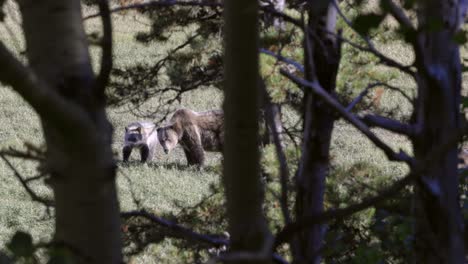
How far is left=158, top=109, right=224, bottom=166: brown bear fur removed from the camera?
949 cm

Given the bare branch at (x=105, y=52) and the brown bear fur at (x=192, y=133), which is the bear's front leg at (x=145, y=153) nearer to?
the brown bear fur at (x=192, y=133)

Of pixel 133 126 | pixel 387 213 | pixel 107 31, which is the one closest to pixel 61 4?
pixel 107 31

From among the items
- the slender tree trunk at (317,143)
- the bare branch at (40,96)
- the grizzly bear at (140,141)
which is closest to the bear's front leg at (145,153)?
the grizzly bear at (140,141)

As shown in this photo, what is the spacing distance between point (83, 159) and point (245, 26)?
368 millimetres

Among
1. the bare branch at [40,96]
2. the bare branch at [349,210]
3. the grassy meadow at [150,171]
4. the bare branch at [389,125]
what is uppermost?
the grassy meadow at [150,171]

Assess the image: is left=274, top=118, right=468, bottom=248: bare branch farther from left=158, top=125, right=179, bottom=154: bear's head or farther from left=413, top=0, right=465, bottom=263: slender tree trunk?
left=158, top=125, right=179, bottom=154: bear's head

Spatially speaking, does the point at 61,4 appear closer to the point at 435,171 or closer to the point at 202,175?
the point at 435,171

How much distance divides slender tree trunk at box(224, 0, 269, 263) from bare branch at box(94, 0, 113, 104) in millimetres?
295

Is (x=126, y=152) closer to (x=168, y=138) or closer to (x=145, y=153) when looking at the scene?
(x=145, y=153)

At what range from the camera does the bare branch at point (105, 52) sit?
115 cm

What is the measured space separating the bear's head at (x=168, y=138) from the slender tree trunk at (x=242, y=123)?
8750mm

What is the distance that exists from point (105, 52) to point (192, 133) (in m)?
8.44

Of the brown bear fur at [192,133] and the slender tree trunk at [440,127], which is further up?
the brown bear fur at [192,133]

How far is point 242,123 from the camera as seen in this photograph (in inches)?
36.4
